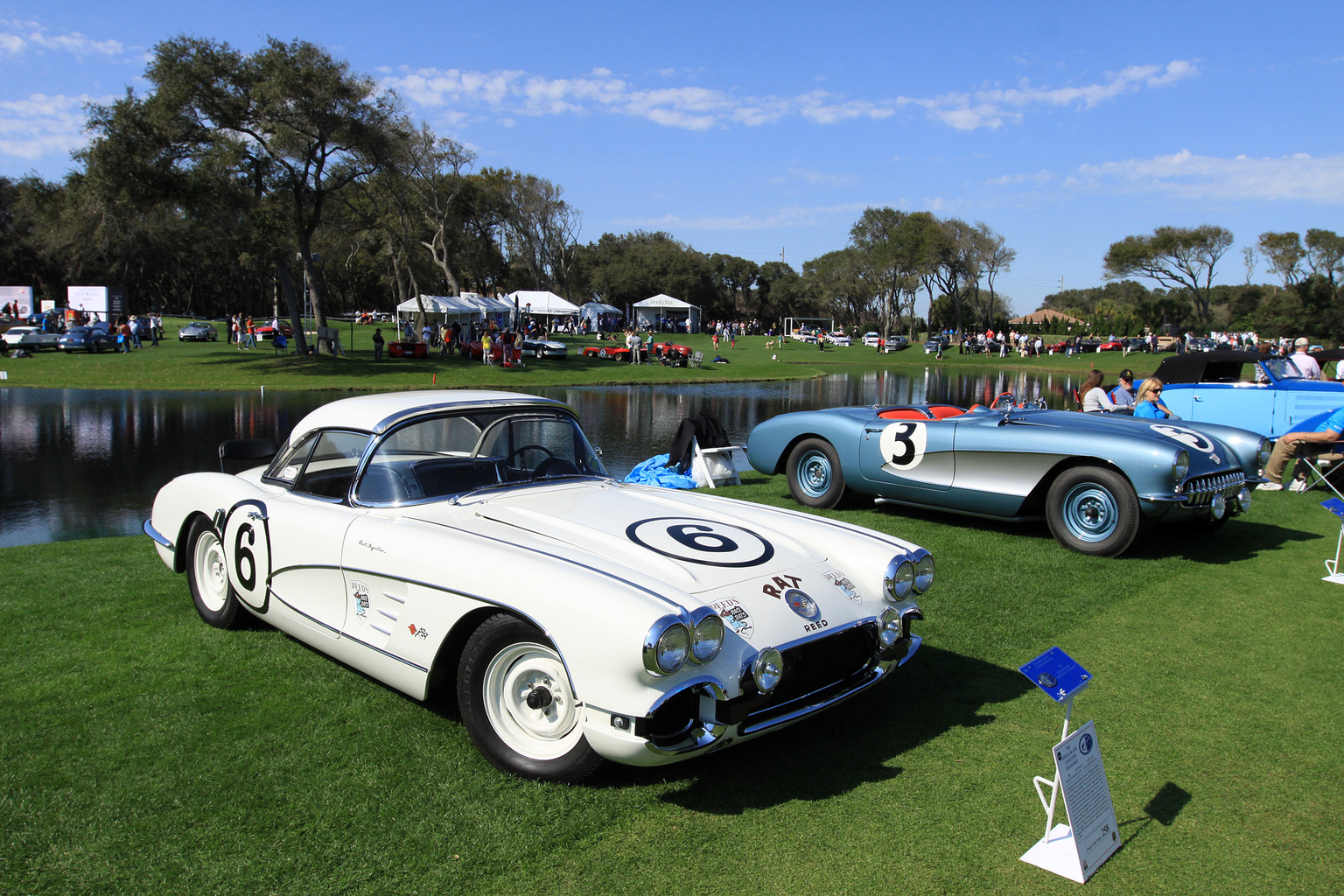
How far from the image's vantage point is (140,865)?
9.23ft

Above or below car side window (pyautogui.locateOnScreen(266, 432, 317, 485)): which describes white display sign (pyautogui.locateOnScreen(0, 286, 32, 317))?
above

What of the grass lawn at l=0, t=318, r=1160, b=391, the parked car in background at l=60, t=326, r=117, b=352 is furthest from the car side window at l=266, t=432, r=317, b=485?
the parked car in background at l=60, t=326, r=117, b=352

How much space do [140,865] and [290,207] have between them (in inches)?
1396

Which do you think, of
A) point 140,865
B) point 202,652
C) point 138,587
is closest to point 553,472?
point 202,652

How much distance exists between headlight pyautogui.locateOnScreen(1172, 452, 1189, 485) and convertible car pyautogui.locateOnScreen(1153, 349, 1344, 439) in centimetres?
573

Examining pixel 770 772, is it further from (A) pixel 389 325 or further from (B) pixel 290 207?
(A) pixel 389 325

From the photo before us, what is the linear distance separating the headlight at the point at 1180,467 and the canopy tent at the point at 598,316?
6473 cm

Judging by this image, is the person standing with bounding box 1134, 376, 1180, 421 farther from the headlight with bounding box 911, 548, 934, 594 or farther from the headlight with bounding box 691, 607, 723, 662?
the headlight with bounding box 691, 607, 723, 662

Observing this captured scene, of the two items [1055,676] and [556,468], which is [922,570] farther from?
[556,468]

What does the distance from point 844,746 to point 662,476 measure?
21.1ft

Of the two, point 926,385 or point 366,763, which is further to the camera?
point 926,385

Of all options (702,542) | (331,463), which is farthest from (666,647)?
(331,463)

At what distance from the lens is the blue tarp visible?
9.88 metres

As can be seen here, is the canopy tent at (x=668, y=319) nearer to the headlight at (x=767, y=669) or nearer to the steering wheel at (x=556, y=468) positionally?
the steering wheel at (x=556, y=468)
